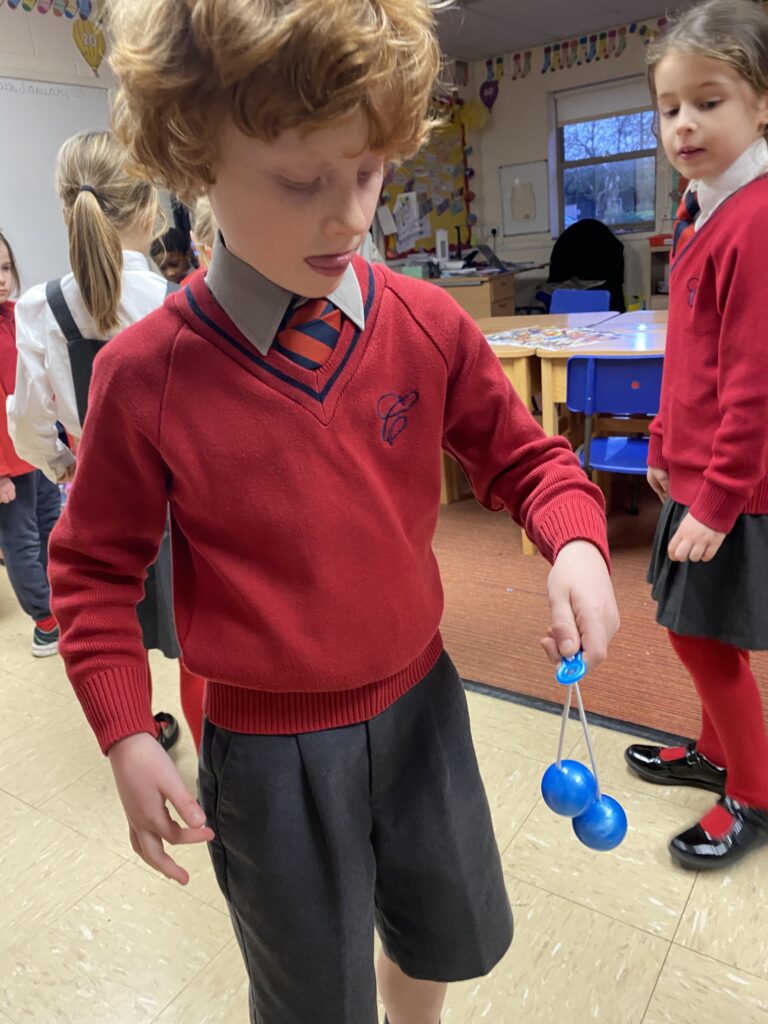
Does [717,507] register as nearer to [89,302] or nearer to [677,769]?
[677,769]

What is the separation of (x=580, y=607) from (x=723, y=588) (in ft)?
2.55

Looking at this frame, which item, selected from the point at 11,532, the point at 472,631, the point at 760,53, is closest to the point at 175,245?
the point at 11,532

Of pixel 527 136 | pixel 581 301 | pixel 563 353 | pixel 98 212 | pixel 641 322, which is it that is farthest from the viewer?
pixel 527 136

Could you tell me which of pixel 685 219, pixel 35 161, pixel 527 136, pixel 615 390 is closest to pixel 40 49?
pixel 35 161

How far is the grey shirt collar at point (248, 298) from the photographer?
24.7 inches

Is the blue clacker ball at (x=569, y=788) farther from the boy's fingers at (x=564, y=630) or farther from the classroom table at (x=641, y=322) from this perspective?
the classroom table at (x=641, y=322)

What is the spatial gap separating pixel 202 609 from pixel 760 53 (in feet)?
3.65

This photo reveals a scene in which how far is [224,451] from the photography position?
2.10 feet

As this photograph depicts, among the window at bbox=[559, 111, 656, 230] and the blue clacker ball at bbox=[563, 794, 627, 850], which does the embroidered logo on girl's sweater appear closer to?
the blue clacker ball at bbox=[563, 794, 627, 850]

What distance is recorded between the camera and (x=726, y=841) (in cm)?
139

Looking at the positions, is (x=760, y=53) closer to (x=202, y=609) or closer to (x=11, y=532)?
(x=202, y=609)

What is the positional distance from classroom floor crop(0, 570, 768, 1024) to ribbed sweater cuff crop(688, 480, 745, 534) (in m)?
0.68

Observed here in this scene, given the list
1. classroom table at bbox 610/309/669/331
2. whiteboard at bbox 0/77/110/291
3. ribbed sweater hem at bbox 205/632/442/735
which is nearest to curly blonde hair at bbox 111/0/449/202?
ribbed sweater hem at bbox 205/632/442/735

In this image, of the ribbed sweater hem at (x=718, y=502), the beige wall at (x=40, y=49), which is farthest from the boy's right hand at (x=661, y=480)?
the beige wall at (x=40, y=49)
